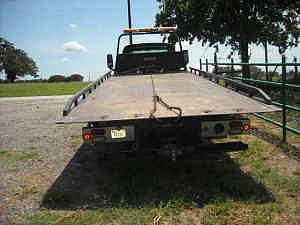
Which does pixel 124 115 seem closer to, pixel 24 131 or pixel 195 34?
pixel 24 131

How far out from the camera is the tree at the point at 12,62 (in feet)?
239

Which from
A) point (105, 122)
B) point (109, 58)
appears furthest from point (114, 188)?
point (109, 58)

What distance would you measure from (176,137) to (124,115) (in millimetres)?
742

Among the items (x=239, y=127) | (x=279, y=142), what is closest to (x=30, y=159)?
(x=239, y=127)

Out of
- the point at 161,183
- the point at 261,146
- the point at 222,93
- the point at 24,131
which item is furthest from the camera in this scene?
the point at 24,131

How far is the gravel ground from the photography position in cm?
358

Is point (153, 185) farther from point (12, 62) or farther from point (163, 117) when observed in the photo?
point (12, 62)

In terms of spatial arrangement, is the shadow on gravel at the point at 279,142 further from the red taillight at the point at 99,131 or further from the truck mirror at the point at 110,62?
the truck mirror at the point at 110,62

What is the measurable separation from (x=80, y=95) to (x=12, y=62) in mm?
78559

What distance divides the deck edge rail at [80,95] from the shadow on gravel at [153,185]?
30.1 inches

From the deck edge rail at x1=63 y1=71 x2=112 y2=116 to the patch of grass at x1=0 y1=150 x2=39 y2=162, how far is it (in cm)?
131

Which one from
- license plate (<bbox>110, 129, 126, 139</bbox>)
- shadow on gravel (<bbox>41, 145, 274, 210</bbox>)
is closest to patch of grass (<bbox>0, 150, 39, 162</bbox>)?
shadow on gravel (<bbox>41, 145, 274, 210</bbox>)

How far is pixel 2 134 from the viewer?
746cm

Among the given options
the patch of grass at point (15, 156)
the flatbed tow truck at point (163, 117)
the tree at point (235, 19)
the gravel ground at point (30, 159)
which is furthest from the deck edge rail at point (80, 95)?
the tree at point (235, 19)
